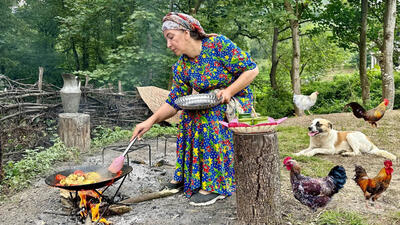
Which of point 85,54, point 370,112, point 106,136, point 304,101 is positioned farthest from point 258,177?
point 85,54

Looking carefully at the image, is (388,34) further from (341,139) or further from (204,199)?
(204,199)

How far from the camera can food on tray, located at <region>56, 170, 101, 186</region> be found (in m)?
2.62

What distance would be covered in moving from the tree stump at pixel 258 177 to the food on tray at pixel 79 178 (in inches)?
50.1

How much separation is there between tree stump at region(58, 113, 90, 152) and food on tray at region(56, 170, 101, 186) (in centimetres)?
317

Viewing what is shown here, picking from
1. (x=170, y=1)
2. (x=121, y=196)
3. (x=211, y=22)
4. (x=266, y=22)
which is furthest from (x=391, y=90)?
(x=121, y=196)

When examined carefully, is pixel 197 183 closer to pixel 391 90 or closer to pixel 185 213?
pixel 185 213

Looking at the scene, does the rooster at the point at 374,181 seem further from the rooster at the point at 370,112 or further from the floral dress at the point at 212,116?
the floral dress at the point at 212,116

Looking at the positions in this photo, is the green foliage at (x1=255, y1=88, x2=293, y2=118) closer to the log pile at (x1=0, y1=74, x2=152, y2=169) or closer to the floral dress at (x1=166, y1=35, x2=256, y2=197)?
the log pile at (x1=0, y1=74, x2=152, y2=169)

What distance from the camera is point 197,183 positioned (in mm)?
3252

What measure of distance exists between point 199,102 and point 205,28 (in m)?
8.35

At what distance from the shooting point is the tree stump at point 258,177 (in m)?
2.35

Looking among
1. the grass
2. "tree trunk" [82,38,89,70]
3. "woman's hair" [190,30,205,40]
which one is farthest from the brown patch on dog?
"tree trunk" [82,38,89,70]

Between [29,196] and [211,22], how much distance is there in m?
8.94

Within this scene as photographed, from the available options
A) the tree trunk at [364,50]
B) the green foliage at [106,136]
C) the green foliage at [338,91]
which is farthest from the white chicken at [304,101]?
the green foliage at [338,91]
